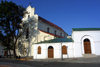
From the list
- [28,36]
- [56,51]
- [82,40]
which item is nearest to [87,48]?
[82,40]

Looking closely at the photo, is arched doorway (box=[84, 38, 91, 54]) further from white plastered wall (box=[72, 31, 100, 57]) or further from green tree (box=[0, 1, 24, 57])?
green tree (box=[0, 1, 24, 57])

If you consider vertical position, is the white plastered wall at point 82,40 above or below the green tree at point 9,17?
below

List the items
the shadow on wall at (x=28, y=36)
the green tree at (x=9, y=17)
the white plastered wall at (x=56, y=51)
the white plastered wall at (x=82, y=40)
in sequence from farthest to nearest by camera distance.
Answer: the shadow on wall at (x=28, y=36), the green tree at (x=9, y=17), the white plastered wall at (x=56, y=51), the white plastered wall at (x=82, y=40)

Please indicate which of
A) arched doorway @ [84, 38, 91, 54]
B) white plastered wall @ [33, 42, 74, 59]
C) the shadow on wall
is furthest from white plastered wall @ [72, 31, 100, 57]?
the shadow on wall

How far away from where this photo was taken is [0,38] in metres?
31.6

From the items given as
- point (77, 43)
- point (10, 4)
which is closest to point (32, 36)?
point (10, 4)

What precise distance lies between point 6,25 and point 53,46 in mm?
15087

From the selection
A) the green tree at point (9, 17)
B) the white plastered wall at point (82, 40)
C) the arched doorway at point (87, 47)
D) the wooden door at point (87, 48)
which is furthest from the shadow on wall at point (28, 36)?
the wooden door at point (87, 48)

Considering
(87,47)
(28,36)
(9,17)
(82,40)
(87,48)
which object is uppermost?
(9,17)

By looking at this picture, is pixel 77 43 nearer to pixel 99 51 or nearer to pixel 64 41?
pixel 64 41

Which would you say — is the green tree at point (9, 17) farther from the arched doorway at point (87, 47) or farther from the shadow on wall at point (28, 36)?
the arched doorway at point (87, 47)

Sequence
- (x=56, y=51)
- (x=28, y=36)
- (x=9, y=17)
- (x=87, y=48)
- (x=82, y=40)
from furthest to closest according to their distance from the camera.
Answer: (x=28, y=36)
(x=9, y=17)
(x=56, y=51)
(x=82, y=40)
(x=87, y=48)

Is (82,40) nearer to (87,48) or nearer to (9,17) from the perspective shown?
(87,48)

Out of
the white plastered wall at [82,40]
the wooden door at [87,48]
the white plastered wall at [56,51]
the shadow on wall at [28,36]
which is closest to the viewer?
the white plastered wall at [82,40]
